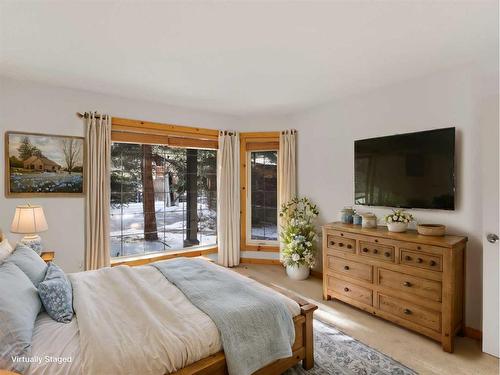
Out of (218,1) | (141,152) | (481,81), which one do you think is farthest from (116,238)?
(481,81)

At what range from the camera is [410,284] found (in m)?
2.59

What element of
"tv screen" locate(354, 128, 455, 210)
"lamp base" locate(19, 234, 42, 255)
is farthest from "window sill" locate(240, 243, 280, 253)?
"lamp base" locate(19, 234, 42, 255)

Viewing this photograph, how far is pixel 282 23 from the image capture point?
2.00m

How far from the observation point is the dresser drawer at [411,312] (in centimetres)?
243

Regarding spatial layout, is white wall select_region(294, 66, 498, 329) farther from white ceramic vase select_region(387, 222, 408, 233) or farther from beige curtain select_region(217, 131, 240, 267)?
beige curtain select_region(217, 131, 240, 267)

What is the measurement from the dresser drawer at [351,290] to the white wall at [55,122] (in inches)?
123

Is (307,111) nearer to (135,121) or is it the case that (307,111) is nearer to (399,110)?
(399,110)

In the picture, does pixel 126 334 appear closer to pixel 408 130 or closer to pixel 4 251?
pixel 4 251

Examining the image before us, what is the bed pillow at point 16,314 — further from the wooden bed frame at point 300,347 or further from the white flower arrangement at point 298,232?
the white flower arrangement at point 298,232

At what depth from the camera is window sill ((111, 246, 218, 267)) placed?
12.6ft

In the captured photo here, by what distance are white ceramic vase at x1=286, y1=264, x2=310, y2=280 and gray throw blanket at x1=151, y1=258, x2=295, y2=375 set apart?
1.95m

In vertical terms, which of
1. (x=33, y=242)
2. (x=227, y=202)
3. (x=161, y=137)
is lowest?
(x=33, y=242)

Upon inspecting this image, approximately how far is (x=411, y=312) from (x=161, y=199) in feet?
11.4

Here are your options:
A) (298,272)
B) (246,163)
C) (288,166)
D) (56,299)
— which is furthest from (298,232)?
(56,299)
